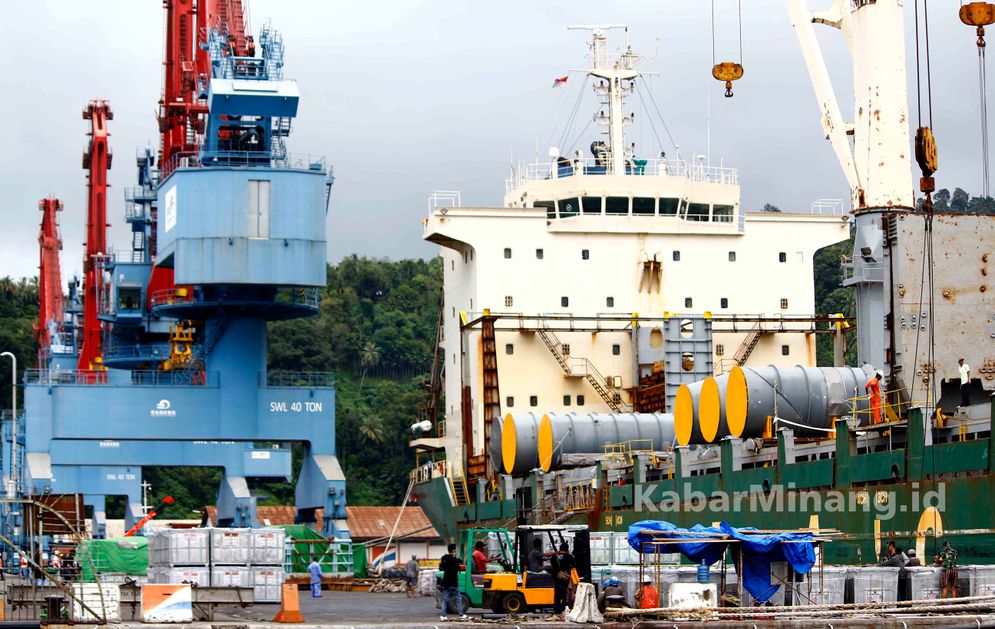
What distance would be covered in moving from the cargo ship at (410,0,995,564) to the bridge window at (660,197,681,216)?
9cm

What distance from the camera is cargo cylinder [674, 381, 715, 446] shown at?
3556 cm

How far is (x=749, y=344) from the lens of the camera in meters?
50.3

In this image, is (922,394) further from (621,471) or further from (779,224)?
(779,224)

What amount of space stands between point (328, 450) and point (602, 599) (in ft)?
106

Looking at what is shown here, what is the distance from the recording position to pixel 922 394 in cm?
2995

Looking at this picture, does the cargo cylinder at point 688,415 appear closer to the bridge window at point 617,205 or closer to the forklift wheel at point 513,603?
the forklift wheel at point 513,603

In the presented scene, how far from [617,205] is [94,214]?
42.9 m

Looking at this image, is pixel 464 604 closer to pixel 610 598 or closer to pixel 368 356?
pixel 610 598

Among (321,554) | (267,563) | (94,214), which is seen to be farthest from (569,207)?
(94,214)

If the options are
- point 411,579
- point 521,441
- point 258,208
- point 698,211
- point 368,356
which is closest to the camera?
point 411,579

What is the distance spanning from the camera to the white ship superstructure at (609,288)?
4947 cm

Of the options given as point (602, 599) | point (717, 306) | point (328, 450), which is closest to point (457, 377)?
point (328, 450)

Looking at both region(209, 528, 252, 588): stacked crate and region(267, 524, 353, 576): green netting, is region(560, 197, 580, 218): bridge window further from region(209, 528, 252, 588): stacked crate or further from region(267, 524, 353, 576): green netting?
region(209, 528, 252, 588): stacked crate

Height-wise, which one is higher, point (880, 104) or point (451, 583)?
point (880, 104)
